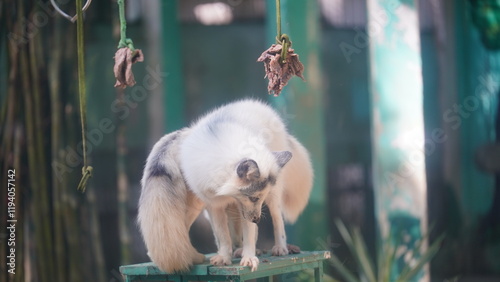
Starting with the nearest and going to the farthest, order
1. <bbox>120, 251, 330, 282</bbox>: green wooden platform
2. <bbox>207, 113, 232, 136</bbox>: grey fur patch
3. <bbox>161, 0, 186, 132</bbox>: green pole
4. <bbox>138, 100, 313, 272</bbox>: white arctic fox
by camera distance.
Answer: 1. <bbox>120, 251, 330, 282</bbox>: green wooden platform
2. <bbox>138, 100, 313, 272</bbox>: white arctic fox
3. <bbox>207, 113, 232, 136</bbox>: grey fur patch
4. <bbox>161, 0, 186, 132</bbox>: green pole

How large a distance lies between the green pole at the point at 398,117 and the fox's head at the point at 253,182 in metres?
1.99

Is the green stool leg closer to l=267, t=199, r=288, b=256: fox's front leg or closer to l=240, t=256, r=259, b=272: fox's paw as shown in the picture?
l=267, t=199, r=288, b=256: fox's front leg

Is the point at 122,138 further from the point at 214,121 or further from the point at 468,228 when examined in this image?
the point at 468,228

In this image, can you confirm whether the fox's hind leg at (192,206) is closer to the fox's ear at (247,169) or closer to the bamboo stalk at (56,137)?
the fox's ear at (247,169)

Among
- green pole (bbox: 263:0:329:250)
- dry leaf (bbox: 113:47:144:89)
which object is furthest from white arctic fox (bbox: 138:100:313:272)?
green pole (bbox: 263:0:329:250)

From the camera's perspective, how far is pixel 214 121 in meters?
2.54

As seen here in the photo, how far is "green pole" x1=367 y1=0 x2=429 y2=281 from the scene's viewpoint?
4.30 m

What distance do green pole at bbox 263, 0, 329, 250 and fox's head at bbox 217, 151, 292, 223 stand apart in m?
1.67

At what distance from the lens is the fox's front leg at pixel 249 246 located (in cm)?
230

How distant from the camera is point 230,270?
223cm

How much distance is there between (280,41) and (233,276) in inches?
29.6

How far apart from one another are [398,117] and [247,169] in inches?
87.6

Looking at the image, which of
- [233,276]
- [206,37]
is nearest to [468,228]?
[206,37]

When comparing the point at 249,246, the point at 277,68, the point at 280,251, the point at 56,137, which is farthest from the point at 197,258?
the point at 56,137
